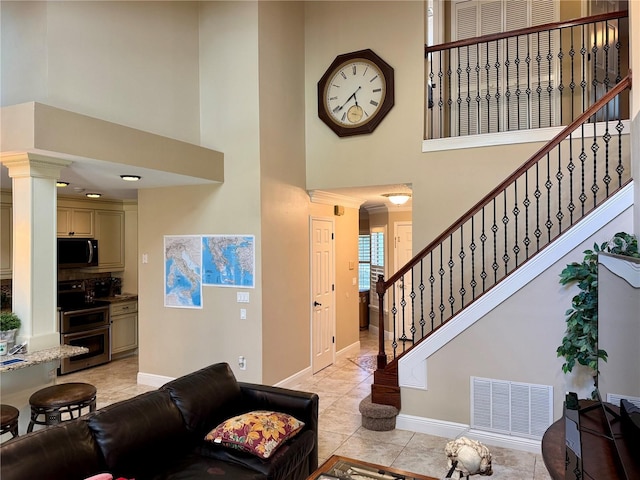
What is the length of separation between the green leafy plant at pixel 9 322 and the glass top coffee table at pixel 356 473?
258 centimetres

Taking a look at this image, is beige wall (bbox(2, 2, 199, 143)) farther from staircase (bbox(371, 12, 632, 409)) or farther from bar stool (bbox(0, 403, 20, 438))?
staircase (bbox(371, 12, 632, 409))

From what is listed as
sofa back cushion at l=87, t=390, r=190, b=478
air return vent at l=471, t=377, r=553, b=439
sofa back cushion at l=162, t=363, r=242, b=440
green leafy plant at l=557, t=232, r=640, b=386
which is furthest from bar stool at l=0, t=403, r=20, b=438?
green leafy plant at l=557, t=232, r=640, b=386

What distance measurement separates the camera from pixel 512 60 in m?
5.24

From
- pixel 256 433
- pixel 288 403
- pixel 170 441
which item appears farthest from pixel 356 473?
pixel 170 441

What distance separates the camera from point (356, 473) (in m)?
2.34

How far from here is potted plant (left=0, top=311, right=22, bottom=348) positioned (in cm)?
Answer: 322

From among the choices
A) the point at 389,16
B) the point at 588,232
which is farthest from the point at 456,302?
the point at 389,16

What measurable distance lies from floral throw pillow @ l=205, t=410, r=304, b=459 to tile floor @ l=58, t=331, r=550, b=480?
3.34 feet

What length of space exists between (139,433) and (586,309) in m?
3.09

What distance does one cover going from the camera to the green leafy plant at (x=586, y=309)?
3.02 metres

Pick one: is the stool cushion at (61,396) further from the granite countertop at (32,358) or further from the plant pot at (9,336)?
the plant pot at (9,336)

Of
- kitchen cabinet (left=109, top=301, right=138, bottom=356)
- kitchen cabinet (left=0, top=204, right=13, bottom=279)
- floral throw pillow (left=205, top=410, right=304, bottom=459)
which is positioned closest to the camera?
floral throw pillow (left=205, top=410, right=304, bottom=459)

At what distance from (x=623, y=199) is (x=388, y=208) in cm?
459

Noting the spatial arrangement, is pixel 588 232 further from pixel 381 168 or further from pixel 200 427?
pixel 200 427
